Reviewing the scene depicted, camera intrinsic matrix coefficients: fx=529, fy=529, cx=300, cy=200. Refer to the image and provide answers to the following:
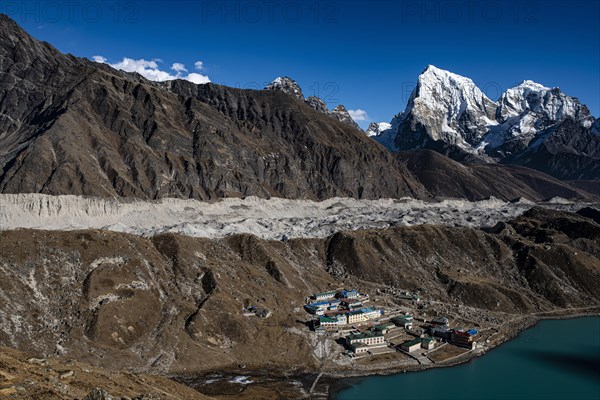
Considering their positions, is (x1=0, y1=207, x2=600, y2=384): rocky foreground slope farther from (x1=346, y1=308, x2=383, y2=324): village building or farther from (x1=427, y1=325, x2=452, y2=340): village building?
(x1=427, y1=325, x2=452, y2=340): village building

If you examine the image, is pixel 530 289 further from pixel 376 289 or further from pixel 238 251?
pixel 238 251

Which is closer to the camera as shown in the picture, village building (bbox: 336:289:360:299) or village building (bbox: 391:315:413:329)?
village building (bbox: 391:315:413:329)

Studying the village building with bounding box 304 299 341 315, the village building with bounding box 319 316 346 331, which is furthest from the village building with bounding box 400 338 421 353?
the village building with bounding box 304 299 341 315

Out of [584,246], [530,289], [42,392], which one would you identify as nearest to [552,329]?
[530,289]

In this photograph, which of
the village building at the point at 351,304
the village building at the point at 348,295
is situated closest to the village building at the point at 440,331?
the village building at the point at 351,304

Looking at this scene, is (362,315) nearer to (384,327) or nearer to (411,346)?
(384,327)

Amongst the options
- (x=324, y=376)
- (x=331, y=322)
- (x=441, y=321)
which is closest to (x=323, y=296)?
(x=331, y=322)
